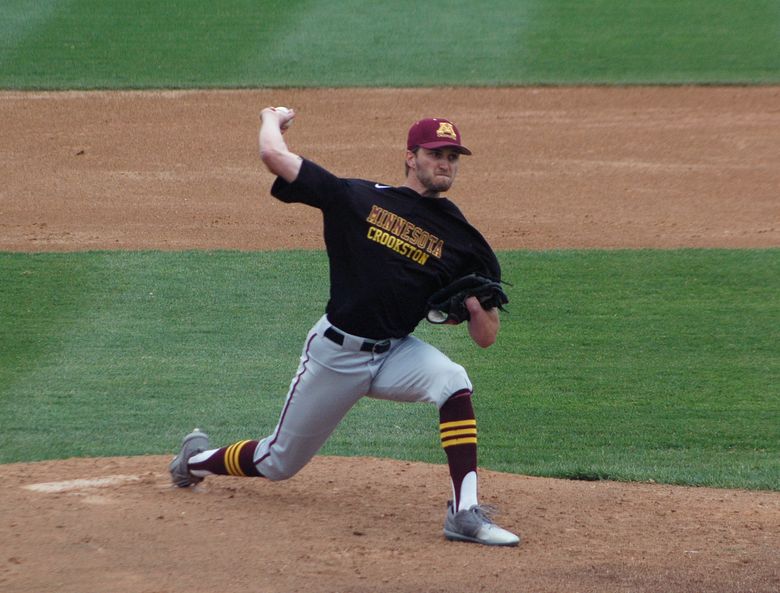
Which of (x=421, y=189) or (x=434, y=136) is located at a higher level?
(x=434, y=136)

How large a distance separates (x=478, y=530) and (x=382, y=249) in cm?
116

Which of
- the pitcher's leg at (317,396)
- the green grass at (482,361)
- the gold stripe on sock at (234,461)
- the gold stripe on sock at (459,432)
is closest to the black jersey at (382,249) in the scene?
the pitcher's leg at (317,396)

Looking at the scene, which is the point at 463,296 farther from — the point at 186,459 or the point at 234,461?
the point at 186,459

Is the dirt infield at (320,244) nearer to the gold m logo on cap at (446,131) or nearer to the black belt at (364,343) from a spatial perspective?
the black belt at (364,343)

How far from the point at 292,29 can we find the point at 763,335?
9.92 metres

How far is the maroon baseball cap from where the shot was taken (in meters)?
4.73

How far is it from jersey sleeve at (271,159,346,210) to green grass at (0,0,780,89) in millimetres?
10126

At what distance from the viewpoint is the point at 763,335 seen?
320 inches

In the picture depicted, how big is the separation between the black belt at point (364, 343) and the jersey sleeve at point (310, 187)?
19.9 inches

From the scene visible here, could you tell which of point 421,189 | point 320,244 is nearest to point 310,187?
point 421,189

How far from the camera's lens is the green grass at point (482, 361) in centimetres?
639

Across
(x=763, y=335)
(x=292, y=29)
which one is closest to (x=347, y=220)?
(x=763, y=335)

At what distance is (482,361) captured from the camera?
7723 mm

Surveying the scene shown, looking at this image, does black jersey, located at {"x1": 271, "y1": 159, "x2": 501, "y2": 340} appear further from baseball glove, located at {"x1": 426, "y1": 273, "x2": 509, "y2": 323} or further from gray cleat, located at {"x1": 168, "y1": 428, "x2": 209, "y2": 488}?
gray cleat, located at {"x1": 168, "y1": 428, "x2": 209, "y2": 488}
